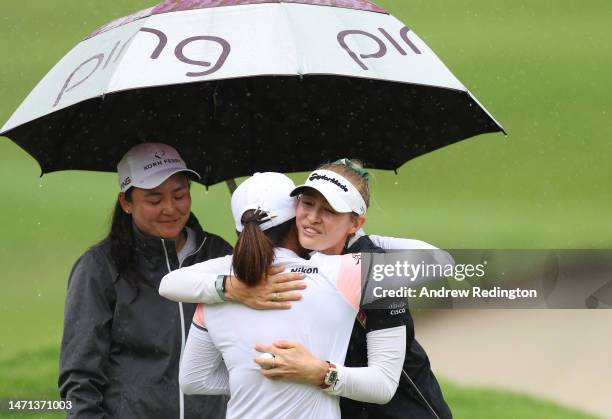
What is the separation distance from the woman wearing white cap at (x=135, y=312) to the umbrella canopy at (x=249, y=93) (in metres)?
0.24

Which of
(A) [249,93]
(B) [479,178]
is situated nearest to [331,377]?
(A) [249,93]

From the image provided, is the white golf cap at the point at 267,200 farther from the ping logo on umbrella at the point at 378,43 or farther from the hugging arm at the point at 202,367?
the ping logo on umbrella at the point at 378,43

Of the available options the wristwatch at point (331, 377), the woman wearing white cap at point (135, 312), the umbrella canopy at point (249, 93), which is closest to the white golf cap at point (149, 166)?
the woman wearing white cap at point (135, 312)

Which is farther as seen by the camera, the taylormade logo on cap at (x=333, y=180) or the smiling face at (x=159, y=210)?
the smiling face at (x=159, y=210)

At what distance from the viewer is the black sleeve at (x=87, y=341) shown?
2404 millimetres

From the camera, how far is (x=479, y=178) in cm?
425

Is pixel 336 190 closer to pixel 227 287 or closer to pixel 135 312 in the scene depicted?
pixel 227 287

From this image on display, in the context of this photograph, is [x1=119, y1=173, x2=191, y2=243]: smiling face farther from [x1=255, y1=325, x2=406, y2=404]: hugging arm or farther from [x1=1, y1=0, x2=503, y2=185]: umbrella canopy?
[x1=255, y1=325, x2=406, y2=404]: hugging arm

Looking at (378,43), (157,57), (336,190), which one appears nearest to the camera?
(336,190)

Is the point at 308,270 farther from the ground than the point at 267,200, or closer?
closer

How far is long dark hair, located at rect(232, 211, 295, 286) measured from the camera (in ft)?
6.77

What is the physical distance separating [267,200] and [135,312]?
0.51m

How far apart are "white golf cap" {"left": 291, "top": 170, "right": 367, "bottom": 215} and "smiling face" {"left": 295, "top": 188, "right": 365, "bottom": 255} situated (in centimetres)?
2

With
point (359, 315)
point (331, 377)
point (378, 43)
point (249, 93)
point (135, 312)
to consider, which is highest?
point (249, 93)
